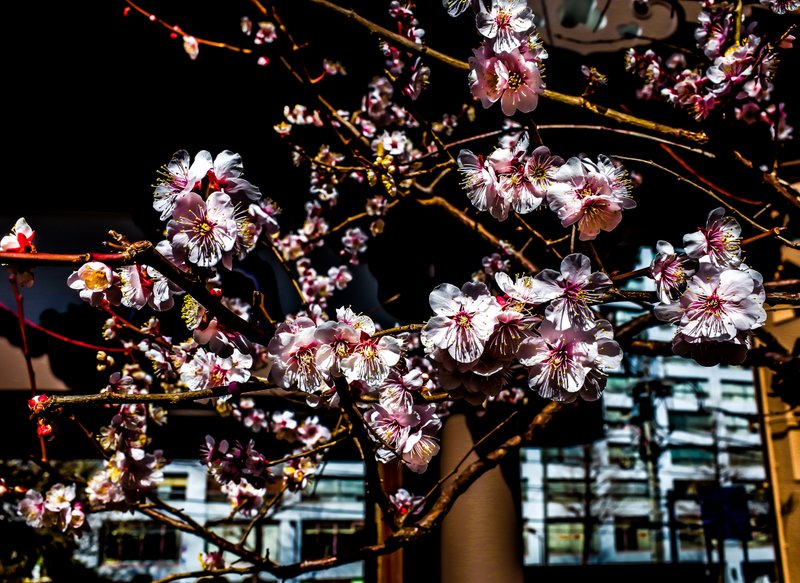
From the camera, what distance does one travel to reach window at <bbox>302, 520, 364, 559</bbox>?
15.9 ft

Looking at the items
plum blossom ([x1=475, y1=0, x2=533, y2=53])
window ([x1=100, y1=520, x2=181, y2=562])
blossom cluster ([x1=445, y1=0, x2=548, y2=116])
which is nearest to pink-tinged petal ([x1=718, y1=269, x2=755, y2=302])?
blossom cluster ([x1=445, y1=0, x2=548, y2=116])

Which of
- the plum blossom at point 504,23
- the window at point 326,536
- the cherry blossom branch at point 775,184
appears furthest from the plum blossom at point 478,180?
the window at point 326,536

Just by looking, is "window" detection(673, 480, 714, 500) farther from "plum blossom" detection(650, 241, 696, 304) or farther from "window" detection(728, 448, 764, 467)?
"plum blossom" detection(650, 241, 696, 304)

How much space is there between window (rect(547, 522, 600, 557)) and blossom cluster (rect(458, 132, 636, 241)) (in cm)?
1226

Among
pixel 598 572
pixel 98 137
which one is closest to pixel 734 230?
pixel 98 137

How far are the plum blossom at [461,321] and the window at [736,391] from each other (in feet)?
41.1

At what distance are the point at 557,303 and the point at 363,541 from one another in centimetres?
321

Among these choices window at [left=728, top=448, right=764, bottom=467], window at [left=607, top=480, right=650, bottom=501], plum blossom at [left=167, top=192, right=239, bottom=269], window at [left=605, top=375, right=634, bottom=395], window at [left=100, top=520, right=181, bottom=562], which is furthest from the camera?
window at [left=607, top=480, right=650, bottom=501]

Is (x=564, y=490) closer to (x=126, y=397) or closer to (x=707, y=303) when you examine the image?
(x=707, y=303)

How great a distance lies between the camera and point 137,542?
17.3 feet

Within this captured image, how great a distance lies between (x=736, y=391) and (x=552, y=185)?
1368 cm

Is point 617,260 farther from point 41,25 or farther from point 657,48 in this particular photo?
point 41,25

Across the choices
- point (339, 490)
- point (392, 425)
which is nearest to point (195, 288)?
point (392, 425)

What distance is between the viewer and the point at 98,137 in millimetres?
3836
